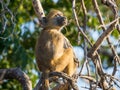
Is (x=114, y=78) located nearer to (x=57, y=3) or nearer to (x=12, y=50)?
(x=12, y=50)

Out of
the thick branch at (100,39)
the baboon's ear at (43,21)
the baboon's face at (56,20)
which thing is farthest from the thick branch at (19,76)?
the thick branch at (100,39)

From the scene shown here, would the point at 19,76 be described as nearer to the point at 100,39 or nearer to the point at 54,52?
the point at 54,52

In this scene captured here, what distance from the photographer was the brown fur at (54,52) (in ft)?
24.7

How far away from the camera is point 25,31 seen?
9.84 meters

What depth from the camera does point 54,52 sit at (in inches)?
303

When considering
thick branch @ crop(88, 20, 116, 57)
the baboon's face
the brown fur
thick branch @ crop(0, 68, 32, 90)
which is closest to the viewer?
thick branch @ crop(88, 20, 116, 57)

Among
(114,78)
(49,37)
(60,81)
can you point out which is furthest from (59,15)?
(114,78)

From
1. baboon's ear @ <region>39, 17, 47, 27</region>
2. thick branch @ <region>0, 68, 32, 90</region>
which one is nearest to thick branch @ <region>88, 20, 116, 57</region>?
thick branch @ <region>0, 68, 32, 90</region>

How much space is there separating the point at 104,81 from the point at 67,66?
1396 mm

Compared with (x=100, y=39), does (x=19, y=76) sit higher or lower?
lower

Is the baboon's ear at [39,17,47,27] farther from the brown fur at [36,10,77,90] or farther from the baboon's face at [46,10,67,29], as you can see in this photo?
the baboon's face at [46,10,67,29]

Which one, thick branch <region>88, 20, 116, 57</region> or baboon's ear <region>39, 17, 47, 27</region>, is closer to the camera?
thick branch <region>88, 20, 116, 57</region>

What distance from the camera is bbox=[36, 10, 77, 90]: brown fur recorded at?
7.52 m

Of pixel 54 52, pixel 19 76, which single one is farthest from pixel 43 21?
pixel 19 76
